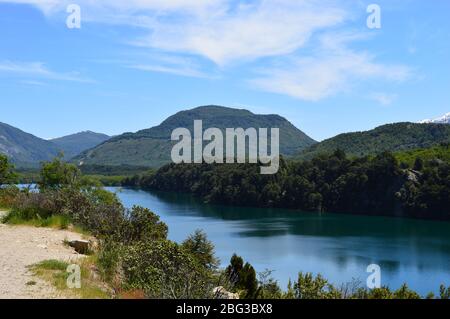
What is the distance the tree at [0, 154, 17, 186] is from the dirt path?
1449 cm

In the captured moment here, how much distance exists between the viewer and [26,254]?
11656 millimetres

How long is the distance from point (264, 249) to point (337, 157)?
5136 centimetres

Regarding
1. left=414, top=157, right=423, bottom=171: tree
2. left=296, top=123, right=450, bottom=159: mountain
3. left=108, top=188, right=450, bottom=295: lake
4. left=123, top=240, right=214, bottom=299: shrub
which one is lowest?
left=108, top=188, right=450, bottom=295: lake

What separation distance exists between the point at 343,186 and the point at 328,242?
117 ft

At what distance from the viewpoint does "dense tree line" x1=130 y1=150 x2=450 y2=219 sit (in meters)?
75.6

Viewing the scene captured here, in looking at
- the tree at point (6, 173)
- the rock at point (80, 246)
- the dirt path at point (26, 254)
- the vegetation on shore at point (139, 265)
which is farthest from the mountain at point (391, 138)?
the rock at point (80, 246)

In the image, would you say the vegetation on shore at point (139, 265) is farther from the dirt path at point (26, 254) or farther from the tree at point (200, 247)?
the dirt path at point (26, 254)

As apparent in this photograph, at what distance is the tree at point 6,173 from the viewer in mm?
29109

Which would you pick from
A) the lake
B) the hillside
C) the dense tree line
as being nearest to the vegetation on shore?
the lake

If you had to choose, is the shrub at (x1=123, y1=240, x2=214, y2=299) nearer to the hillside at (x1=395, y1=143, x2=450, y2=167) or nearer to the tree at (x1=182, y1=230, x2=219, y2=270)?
the tree at (x1=182, y1=230, x2=219, y2=270)

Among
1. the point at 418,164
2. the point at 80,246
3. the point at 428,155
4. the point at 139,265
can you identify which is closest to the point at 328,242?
the point at 418,164

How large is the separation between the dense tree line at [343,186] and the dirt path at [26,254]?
68.2 meters
